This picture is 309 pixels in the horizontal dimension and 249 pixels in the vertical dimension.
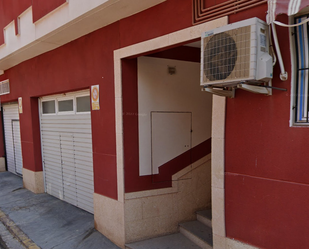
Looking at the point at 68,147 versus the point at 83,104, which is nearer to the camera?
the point at 83,104

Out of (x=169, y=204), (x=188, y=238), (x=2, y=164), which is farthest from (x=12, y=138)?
(x=188, y=238)

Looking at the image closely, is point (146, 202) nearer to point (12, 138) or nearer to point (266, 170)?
point (266, 170)

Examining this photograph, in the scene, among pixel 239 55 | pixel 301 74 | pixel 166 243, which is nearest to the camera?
pixel 239 55

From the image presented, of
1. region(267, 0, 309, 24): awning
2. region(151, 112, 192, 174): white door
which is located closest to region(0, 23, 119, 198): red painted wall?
region(151, 112, 192, 174): white door

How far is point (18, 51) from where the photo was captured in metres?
7.11

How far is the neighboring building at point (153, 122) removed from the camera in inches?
104

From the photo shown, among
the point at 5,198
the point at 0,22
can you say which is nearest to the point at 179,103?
the point at 5,198

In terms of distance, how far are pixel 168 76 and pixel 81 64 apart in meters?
2.05

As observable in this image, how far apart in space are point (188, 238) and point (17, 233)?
377 centimetres

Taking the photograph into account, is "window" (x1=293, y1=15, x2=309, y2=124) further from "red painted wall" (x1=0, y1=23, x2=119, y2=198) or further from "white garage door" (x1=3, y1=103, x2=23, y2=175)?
"white garage door" (x1=3, y1=103, x2=23, y2=175)

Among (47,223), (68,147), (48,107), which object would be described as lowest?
(47,223)

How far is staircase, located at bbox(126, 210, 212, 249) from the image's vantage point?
14.6 feet

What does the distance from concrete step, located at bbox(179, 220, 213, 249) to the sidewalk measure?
143 cm

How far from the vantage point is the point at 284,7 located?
7.61 feet
